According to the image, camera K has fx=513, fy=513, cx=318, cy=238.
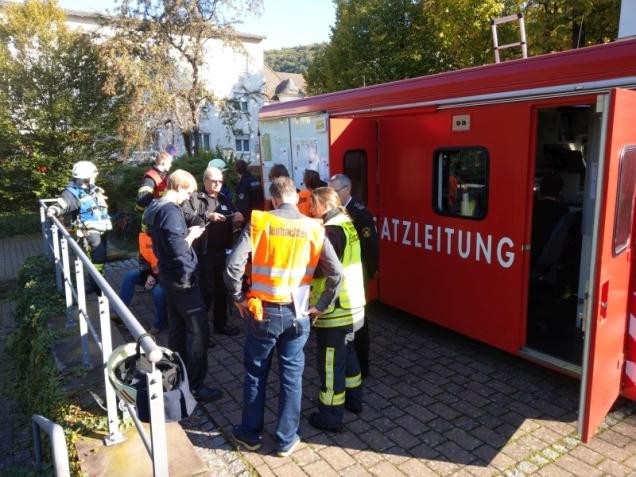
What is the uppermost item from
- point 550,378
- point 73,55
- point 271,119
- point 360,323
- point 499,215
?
point 73,55

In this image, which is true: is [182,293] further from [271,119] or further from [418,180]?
[271,119]

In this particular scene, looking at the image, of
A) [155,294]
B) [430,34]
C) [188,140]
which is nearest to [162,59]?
[188,140]

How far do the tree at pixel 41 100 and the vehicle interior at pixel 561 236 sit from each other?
1270cm

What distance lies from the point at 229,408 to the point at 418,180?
2.85m

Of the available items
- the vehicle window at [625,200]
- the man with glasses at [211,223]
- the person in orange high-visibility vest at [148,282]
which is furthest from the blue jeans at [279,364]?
the vehicle window at [625,200]

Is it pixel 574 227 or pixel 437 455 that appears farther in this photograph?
pixel 574 227

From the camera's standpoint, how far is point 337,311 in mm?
3488

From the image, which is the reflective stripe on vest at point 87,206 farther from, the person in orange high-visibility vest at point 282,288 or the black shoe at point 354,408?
the black shoe at point 354,408

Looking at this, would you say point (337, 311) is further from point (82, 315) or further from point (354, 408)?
point (82, 315)

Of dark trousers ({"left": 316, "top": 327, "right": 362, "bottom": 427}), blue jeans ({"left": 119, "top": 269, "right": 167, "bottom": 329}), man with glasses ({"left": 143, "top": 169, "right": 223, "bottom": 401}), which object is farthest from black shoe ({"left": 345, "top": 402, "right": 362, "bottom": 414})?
blue jeans ({"left": 119, "top": 269, "right": 167, "bottom": 329})

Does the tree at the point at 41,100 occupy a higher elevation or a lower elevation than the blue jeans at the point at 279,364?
higher

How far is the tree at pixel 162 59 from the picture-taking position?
1484cm

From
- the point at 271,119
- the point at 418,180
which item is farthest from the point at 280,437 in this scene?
the point at 271,119

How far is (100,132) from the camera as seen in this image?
14.9m
